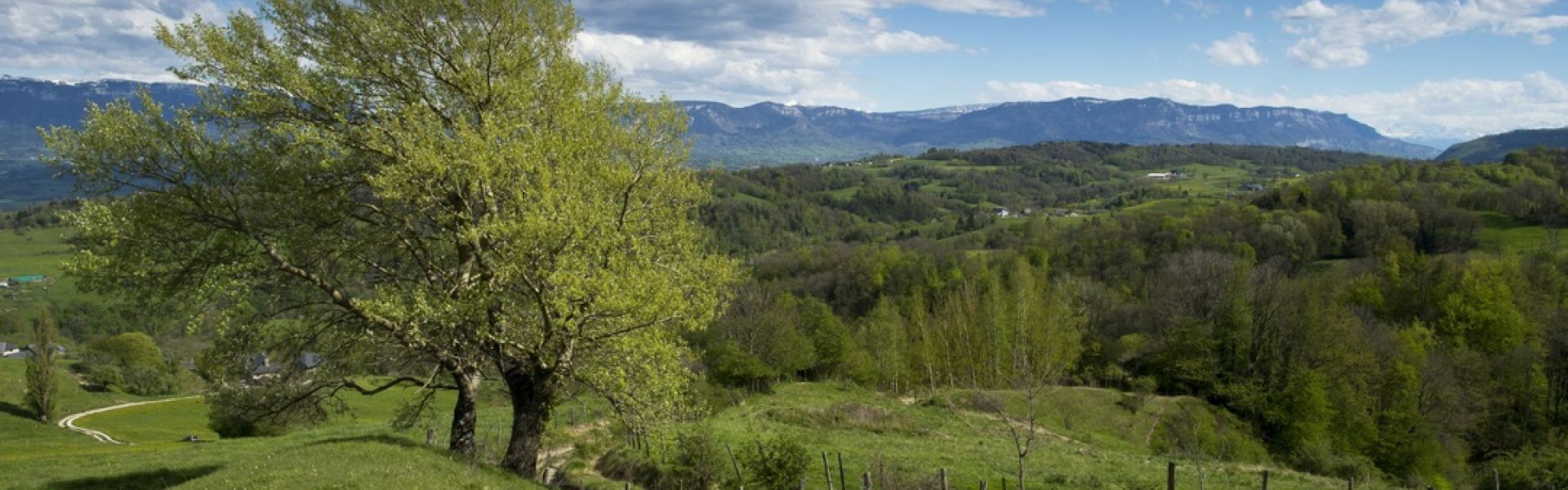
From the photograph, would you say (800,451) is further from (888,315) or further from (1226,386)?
(888,315)

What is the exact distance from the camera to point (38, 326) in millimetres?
66312

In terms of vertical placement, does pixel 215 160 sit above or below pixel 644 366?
above

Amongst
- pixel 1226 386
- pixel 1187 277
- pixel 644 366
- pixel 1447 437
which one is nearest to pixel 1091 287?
pixel 1187 277

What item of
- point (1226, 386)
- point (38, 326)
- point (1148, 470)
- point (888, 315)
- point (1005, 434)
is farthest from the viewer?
point (888, 315)

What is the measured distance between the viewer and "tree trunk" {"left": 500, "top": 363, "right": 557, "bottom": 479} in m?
18.6

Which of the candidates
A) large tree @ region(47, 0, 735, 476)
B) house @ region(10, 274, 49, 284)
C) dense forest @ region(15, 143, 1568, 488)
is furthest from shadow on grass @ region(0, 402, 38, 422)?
house @ region(10, 274, 49, 284)

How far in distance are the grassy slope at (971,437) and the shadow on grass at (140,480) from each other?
1691cm

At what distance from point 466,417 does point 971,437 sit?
24705 millimetres

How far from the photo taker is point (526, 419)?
18812mm

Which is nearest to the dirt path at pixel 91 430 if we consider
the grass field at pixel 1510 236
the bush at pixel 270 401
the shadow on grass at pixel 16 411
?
the shadow on grass at pixel 16 411

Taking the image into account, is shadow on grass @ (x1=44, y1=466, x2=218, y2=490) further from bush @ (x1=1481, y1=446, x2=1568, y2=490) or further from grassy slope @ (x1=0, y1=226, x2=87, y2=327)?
grassy slope @ (x1=0, y1=226, x2=87, y2=327)

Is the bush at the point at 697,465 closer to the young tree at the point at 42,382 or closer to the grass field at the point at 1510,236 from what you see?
the young tree at the point at 42,382

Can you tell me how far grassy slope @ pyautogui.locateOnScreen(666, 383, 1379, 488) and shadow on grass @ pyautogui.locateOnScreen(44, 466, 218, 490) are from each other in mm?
16911

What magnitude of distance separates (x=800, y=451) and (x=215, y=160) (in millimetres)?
15773
